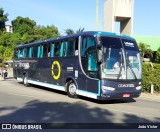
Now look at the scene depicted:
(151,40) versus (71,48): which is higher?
(151,40)

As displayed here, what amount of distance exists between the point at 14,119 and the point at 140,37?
43647 millimetres

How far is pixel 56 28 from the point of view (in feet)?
278

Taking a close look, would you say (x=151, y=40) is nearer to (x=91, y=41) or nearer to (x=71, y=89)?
(x=71, y=89)

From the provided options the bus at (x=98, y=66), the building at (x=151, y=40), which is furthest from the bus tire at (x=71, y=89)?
the building at (x=151, y=40)

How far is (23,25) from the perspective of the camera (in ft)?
291

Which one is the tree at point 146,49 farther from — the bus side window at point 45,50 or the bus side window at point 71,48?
the bus side window at point 71,48

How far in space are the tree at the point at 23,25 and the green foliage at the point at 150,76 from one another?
6792cm

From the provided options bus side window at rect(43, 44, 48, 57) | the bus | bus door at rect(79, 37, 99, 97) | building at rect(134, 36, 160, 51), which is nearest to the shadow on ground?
bus door at rect(79, 37, 99, 97)

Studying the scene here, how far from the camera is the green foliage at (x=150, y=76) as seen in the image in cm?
1967

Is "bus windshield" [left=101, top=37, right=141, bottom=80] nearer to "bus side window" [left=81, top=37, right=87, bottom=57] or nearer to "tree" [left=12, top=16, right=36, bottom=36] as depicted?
"bus side window" [left=81, top=37, right=87, bottom=57]

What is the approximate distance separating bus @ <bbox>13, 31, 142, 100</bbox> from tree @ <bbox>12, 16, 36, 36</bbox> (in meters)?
70.6

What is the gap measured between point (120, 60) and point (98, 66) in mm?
1066

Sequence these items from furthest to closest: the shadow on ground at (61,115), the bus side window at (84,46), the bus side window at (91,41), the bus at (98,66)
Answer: the bus side window at (84,46) → the bus side window at (91,41) → the bus at (98,66) → the shadow on ground at (61,115)

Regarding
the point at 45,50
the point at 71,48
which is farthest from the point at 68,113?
the point at 45,50
